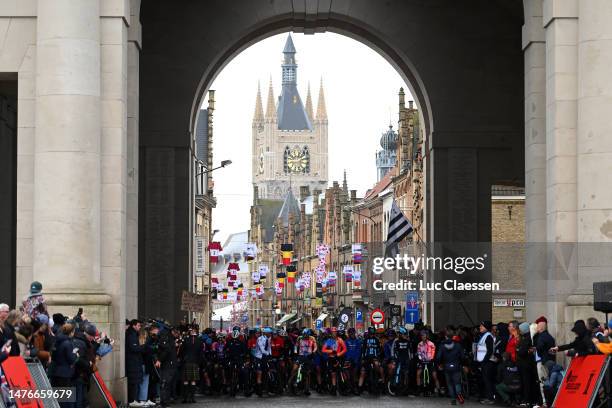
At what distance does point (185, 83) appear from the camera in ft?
141

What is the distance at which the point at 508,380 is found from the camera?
107 feet

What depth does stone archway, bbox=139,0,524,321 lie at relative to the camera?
4250 cm

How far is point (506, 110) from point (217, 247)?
37.6 meters

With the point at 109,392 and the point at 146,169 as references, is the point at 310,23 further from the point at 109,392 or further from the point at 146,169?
the point at 109,392

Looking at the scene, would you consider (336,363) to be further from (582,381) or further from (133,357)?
(582,381)

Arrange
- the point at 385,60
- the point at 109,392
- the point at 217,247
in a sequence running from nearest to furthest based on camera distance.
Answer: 1. the point at 109,392
2. the point at 385,60
3. the point at 217,247

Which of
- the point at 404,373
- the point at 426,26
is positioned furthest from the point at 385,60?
the point at 404,373

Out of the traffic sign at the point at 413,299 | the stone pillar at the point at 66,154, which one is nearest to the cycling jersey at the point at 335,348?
the stone pillar at the point at 66,154

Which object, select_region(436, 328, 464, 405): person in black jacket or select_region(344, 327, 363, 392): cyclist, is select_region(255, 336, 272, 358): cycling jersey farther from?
select_region(436, 328, 464, 405): person in black jacket

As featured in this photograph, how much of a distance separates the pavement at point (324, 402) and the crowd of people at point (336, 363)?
0.56 m

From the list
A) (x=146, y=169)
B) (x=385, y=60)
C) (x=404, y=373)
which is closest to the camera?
(x=404, y=373)

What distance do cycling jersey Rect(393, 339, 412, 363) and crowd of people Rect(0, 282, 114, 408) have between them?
12076mm

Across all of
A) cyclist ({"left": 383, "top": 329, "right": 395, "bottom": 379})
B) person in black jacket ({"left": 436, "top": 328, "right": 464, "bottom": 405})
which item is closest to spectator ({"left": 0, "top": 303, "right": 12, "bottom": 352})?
person in black jacket ({"left": 436, "top": 328, "right": 464, "bottom": 405})

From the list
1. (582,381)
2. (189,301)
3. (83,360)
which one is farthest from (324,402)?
(83,360)
